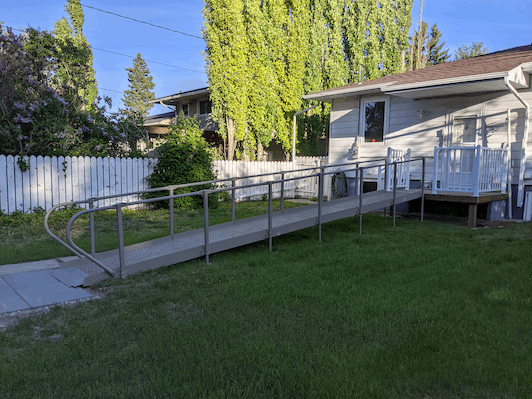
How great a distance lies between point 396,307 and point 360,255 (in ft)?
6.69

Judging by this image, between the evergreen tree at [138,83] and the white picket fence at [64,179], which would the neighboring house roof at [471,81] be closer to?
the white picket fence at [64,179]

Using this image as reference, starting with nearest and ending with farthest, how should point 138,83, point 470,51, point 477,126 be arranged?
1. point 477,126
2. point 470,51
3. point 138,83

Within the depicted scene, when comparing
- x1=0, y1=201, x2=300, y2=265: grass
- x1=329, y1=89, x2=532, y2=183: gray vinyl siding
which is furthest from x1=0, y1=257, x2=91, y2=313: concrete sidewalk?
x1=329, y1=89, x2=532, y2=183: gray vinyl siding

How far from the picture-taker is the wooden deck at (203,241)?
518 cm

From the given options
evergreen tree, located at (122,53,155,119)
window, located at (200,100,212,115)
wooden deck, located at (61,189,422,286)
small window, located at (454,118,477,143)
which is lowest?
wooden deck, located at (61,189,422,286)

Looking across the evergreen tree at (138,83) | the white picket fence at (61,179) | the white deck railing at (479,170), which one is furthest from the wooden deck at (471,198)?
the evergreen tree at (138,83)

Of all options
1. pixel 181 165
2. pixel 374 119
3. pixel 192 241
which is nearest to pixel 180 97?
pixel 181 165

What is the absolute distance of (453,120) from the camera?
1052cm

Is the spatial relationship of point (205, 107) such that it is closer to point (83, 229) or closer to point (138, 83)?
point (83, 229)

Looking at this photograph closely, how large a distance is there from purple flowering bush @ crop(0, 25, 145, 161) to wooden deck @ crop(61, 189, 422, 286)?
6047mm

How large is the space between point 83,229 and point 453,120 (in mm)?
9165

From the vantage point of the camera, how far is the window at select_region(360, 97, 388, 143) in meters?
12.0

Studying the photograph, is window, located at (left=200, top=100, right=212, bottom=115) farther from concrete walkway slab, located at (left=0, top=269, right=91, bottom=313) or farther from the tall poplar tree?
concrete walkway slab, located at (left=0, top=269, right=91, bottom=313)

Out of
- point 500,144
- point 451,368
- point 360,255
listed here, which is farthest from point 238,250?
point 500,144
